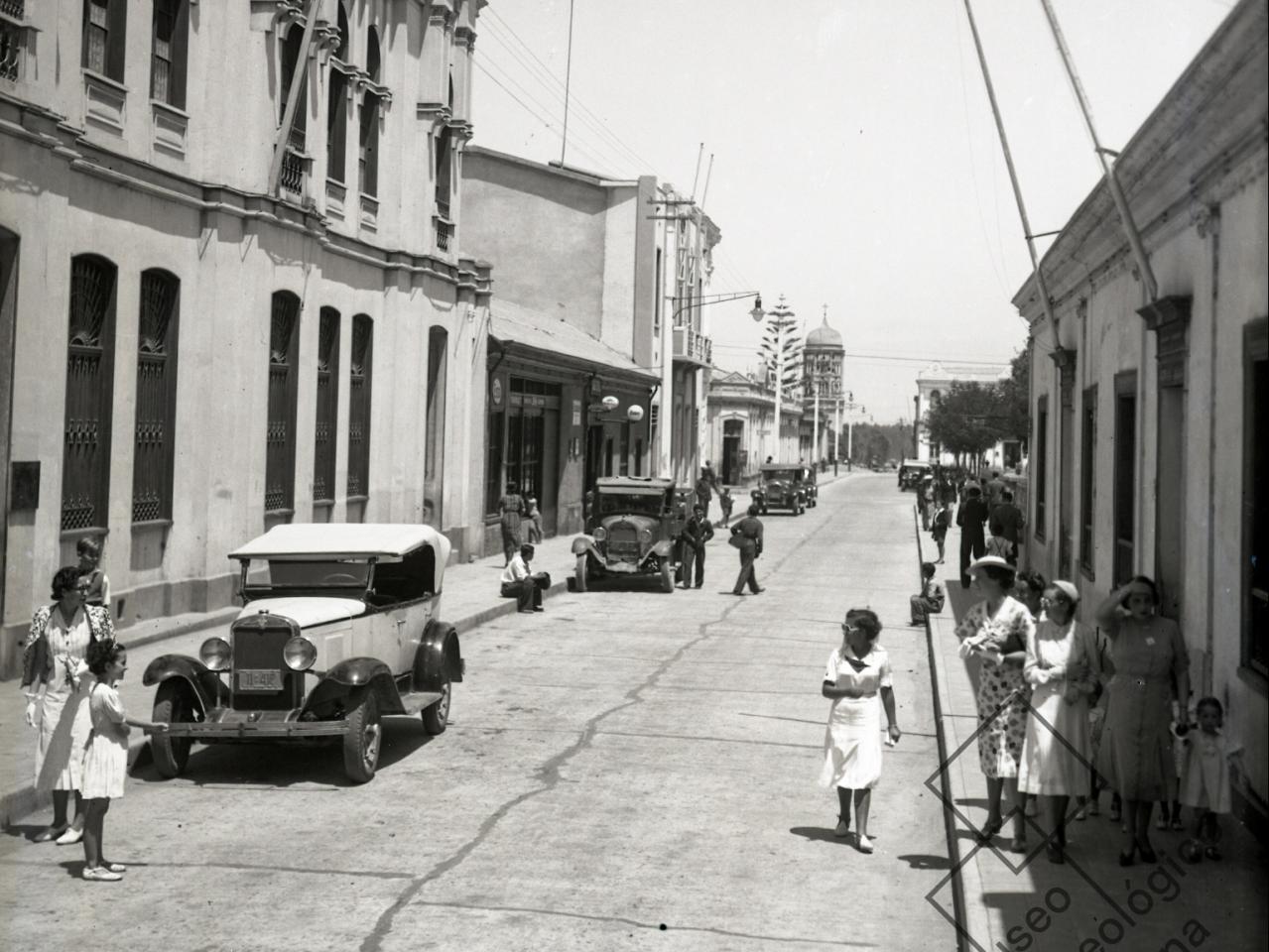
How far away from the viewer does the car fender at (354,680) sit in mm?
9906

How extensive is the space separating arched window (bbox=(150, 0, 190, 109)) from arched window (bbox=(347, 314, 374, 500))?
6.23m

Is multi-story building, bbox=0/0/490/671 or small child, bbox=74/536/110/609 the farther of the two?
multi-story building, bbox=0/0/490/671

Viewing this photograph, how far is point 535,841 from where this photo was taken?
8.57 m

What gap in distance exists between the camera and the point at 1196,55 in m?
7.56

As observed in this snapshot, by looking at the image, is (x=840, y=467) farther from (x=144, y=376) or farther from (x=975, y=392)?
(x=144, y=376)

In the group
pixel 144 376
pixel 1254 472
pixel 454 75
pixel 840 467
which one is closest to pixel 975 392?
pixel 840 467

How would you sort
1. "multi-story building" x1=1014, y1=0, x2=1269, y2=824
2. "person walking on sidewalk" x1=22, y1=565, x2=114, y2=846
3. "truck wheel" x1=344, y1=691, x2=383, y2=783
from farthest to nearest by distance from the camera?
"truck wheel" x1=344, y1=691, x2=383, y2=783
"person walking on sidewalk" x1=22, y1=565, x2=114, y2=846
"multi-story building" x1=1014, y1=0, x2=1269, y2=824

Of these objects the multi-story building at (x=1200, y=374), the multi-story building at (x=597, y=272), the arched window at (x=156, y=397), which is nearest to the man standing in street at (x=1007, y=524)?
the multi-story building at (x=1200, y=374)

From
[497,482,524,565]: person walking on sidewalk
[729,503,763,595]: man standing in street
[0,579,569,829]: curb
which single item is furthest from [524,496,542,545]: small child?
[729,503,763,595]: man standing in street

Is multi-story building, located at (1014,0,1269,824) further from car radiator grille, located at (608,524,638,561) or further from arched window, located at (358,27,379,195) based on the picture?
arched window, located at (358,27,379,195)

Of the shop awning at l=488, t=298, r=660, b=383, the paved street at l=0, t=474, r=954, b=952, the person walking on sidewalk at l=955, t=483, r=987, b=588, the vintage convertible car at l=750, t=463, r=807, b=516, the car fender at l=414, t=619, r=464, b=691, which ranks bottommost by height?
the paved street at l=0, t=474, r=954, b=952

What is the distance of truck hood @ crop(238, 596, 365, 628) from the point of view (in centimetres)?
1025

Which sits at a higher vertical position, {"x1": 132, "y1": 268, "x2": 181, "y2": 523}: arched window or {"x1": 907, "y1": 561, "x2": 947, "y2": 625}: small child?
{"x1": 132, "y1": 268, "x2": 181, "y2": 523}: arched window

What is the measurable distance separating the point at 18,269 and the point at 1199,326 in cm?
1072
